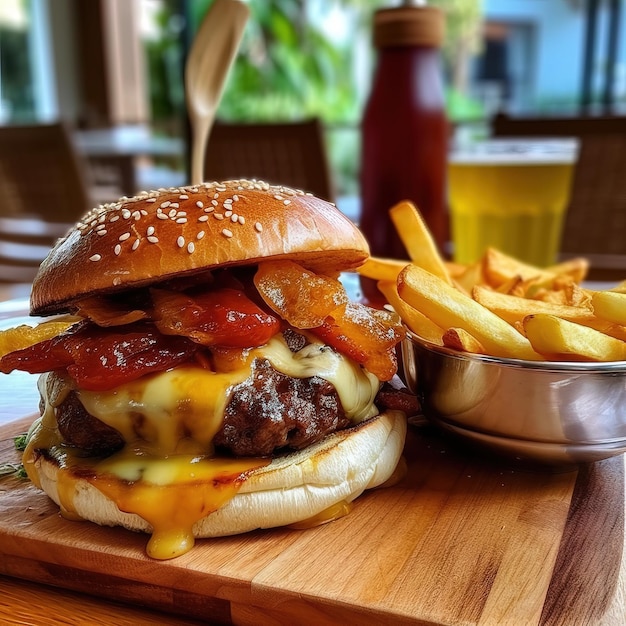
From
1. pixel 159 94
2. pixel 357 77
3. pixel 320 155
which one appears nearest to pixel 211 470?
pixel 320 155

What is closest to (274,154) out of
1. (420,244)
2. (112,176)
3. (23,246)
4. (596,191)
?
(23,246)

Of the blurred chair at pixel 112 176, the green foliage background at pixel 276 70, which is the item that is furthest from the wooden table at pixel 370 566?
the green foliage background at pixel 276 70

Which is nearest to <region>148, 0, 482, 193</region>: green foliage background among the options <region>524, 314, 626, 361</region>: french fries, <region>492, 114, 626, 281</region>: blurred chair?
<region>492, 114, 626, 281</region>: blurred chair

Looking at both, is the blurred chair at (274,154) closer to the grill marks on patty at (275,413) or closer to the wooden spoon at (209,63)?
the wooden spoon at (209,63)

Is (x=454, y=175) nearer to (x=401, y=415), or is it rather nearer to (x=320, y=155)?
(x=320, y=155)

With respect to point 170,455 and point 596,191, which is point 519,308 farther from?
point 596,191

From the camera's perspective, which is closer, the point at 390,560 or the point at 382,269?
the point at 390,560
